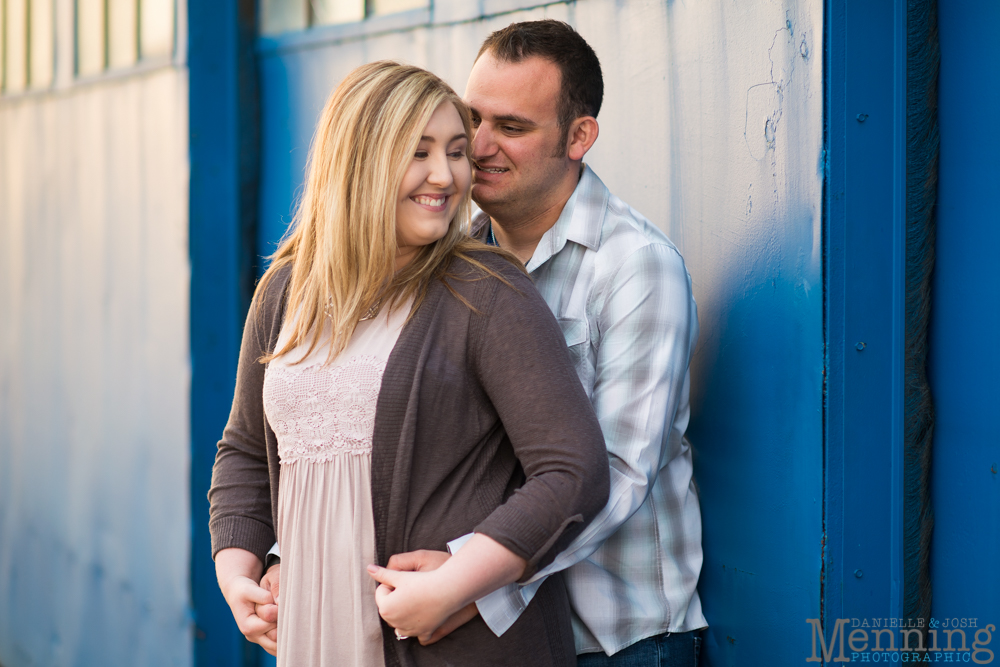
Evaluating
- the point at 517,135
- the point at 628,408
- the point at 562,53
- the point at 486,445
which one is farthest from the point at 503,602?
the point at 562,53

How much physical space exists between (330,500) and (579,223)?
0.78 meters

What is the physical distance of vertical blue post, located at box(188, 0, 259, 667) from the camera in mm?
3215

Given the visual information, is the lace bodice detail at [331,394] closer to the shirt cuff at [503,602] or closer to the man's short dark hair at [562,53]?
the shirt cuff at [503,602]

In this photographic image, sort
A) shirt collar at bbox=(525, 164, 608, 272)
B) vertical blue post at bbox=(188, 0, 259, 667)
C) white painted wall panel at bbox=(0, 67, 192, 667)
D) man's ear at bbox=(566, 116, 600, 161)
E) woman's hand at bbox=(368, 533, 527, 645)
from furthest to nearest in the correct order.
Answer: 1. white painted wall panel at bbox=(0, 67, 192, 667)
2. vertical blue post at bbox=(188, 0, 259, 667)
3. man's ear at bbox=(566, 116, 600, 161)
4. shirt collar at bbox=(525, 164, 608, 272)
5. woman's hand at bbox=(368, 533, 527, 645)

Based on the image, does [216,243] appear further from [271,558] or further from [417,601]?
[417,601]

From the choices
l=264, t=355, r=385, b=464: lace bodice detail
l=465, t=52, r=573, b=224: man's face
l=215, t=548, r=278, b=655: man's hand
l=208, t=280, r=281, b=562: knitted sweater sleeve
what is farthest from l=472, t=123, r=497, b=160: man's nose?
l=215, t=548, r=278, b=655: man's hand

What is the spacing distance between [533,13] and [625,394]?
1.23 meters

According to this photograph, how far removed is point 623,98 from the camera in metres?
2.28

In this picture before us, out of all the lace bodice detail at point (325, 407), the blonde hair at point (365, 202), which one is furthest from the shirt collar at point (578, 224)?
the lace bodice detail at point (325, 407)

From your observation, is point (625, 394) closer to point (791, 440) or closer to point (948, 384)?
point (791, 440)

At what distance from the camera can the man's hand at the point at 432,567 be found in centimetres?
151

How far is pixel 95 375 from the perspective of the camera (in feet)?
12.6

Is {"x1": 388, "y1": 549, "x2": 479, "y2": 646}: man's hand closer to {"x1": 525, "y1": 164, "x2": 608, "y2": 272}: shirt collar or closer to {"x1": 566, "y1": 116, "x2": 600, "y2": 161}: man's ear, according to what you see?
{"x1": 525, "y1": 164, "x2": 608, "y2": 272}: shirt collar

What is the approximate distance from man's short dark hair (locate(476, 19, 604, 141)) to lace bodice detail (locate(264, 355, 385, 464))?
815 millimetres
